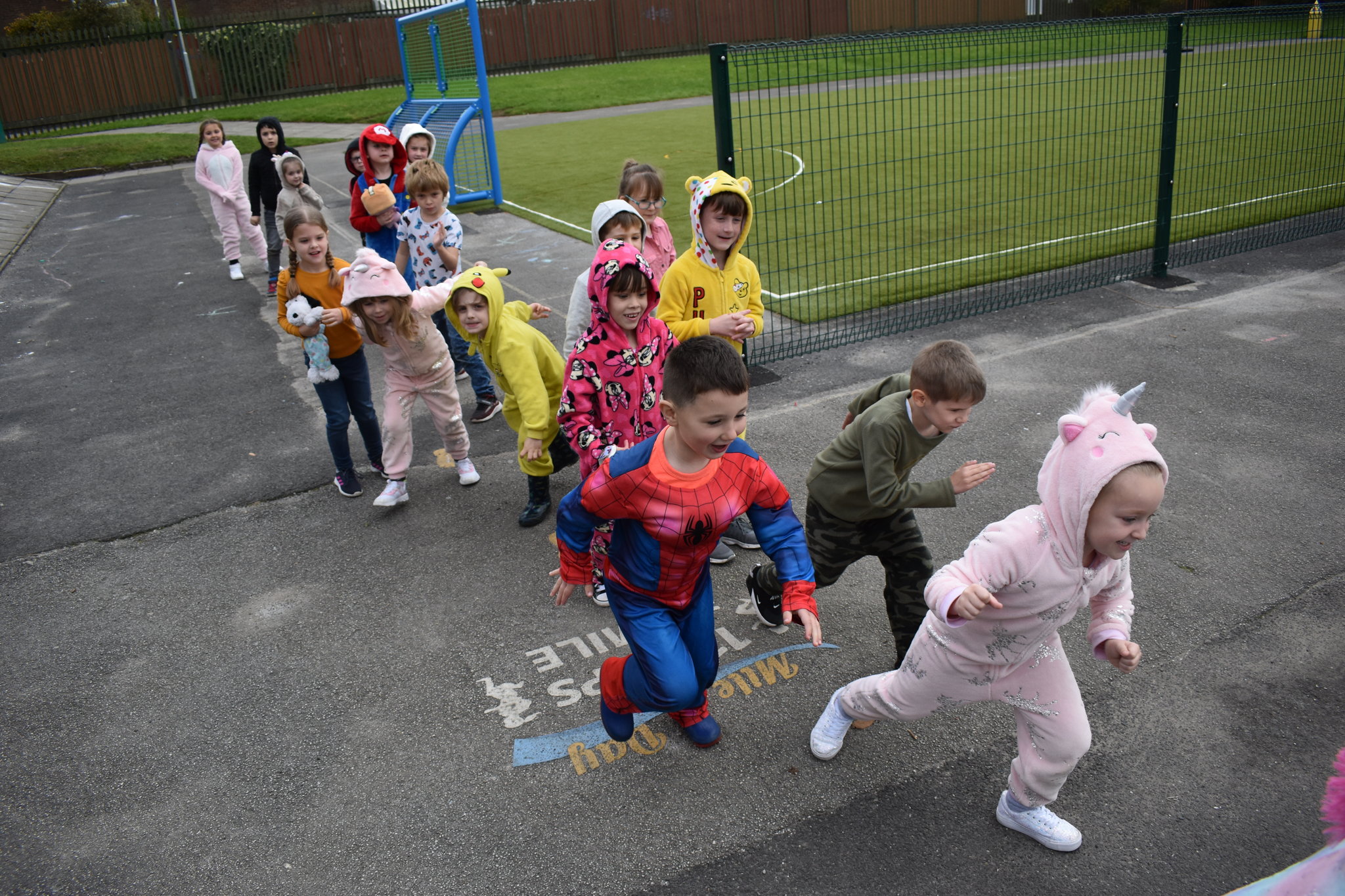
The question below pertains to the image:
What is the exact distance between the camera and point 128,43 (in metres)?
32.4

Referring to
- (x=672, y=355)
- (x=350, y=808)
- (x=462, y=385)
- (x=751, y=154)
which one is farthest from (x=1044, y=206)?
(x=350, y=808)

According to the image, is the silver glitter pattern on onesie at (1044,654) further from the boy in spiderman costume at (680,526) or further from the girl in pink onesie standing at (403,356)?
the girl in pink onesie standing at (403,356)

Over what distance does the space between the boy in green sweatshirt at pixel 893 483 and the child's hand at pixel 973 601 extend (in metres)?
0.58

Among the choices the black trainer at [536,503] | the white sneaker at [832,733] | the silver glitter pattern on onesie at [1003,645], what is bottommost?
the white sneaker at [832,733]

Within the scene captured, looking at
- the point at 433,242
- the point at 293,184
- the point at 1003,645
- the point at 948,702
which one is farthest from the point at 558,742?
the point at 293,184

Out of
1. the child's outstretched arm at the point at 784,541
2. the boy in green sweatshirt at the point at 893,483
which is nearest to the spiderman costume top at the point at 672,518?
the child's outstretched arm at the point at 784,541

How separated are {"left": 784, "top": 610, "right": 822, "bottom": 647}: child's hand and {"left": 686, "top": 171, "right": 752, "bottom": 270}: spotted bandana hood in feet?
8.73

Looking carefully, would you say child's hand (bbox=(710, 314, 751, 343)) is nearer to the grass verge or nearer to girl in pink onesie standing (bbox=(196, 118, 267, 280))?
girl in pink onesie standing (bbox=(196, 118, 267, 280))

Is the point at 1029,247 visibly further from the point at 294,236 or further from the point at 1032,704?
the point at 1032,704

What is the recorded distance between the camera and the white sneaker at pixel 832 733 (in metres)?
3.43

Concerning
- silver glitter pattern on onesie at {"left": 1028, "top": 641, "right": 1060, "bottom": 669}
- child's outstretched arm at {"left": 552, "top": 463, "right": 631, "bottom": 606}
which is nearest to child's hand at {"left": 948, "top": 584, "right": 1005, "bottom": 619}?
silver glitter pattern on onesie at {"left": 1028, "top": 641, "right": 1060, "bottom": 669}

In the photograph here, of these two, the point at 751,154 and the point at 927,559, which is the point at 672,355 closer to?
the point at 927,559

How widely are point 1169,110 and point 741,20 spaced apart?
1405 inches

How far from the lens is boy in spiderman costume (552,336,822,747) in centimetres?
298
